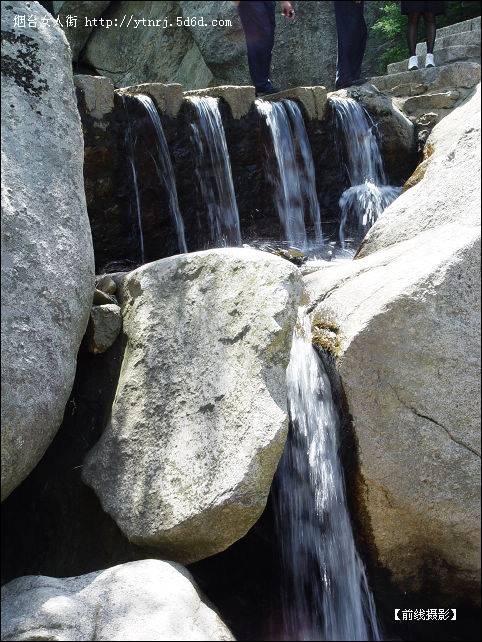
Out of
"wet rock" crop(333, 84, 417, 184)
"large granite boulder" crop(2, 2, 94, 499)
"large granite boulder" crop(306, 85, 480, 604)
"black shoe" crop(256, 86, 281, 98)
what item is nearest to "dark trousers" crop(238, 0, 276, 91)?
"large granite boulder" crop(306, 85, 480, 604)

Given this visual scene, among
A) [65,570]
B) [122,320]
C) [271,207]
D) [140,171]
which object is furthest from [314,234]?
[65,570]

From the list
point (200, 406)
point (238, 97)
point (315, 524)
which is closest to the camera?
point (200, 406)

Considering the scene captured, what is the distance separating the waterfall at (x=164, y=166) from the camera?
6152 millimetres

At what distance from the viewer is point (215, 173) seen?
6.36 metres

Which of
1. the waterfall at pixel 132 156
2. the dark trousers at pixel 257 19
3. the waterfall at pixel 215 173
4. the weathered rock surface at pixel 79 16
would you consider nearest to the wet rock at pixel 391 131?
the waterfall at pixel 215 173

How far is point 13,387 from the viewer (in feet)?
10.4

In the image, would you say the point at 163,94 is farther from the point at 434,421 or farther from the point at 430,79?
the point at 434,421

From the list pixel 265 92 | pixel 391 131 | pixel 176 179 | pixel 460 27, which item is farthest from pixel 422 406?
pixel 265 92

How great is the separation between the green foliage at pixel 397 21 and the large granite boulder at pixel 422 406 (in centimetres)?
44

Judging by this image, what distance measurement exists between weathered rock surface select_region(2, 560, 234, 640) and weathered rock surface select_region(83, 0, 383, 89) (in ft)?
14.4

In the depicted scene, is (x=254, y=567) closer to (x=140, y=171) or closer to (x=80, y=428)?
(x=80, y=428)

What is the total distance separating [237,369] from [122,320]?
32.2 inches

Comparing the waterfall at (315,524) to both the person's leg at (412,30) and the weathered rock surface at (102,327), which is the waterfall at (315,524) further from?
the person's leg at (412,30)

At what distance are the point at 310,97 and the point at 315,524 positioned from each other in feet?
13.9
